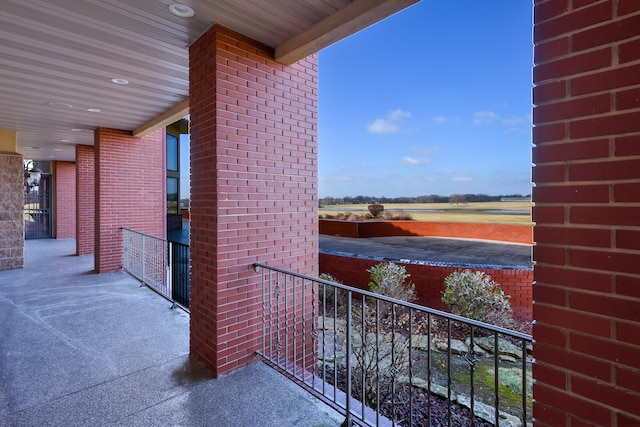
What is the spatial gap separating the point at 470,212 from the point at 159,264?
12.2 m

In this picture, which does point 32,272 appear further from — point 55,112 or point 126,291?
point 55,112

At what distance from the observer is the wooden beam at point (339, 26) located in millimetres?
2127

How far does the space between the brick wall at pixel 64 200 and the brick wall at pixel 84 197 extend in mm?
4458

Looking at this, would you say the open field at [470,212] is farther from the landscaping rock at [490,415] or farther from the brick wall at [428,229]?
the landscaping rock at [490,415]

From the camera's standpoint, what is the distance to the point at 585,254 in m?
1.03

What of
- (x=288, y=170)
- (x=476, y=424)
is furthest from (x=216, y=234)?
(x=476, y=424)

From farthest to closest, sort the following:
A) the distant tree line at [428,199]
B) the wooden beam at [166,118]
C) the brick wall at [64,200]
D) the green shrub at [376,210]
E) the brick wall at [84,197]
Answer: the green shrub at [376,210] → the distant tree line at [428,199] → the brick wall at [64,200] → the brick wall at [84,197] → the wooden beam at [166,118]

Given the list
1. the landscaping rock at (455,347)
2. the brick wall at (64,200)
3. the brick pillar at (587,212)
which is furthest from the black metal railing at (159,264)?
the brick wall at (64,200)

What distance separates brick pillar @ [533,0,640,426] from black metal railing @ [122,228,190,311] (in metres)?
4.06

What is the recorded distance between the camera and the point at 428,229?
550 inches

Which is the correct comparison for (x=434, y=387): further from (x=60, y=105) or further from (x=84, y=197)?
(x=84, y=197)

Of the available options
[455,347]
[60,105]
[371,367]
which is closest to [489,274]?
[455,347]

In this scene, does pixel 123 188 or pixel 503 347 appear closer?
pixel 503 347

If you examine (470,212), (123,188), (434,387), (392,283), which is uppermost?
(123,188)
